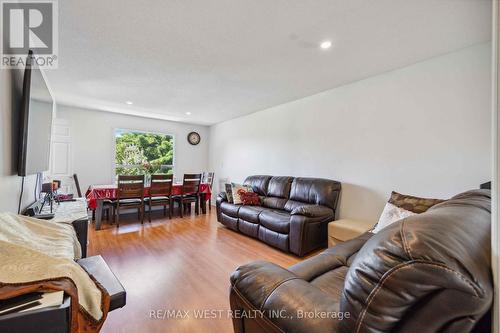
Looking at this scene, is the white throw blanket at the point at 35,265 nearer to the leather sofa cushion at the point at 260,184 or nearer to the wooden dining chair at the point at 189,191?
the leather sofa cushion at the point at 260,184

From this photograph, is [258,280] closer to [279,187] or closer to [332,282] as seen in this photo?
[332,282]

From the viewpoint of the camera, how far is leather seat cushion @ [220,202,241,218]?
3.71 m

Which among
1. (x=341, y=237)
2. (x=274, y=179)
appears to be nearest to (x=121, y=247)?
(x=274, y=179)

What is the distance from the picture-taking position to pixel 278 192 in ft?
12.6

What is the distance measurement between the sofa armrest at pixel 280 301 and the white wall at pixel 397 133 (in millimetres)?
2318

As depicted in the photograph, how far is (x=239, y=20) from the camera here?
1.83 m

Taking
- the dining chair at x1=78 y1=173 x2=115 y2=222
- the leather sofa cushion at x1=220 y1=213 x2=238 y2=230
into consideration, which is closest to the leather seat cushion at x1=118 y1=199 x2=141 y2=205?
the dining chair at x1=78 y1=173 x2=115 y2=222

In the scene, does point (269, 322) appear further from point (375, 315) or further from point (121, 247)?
point (121, 247)

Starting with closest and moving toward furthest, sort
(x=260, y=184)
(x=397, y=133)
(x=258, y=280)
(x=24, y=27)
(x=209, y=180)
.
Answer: (x=258, y=280) → (x=24, y=27) → (x=397, y=133) → (x=260, y=184) → (x=209, y=180)

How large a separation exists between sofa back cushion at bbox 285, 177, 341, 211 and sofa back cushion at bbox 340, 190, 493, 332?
2.52m

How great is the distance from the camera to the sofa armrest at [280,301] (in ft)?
2.65

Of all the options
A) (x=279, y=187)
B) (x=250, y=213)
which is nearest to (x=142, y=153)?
(x=250, y=213)

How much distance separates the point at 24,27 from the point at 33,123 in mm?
866

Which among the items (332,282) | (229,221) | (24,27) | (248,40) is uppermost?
(248,40)
